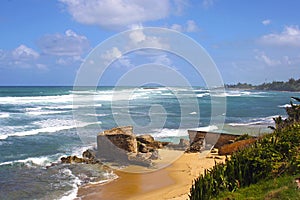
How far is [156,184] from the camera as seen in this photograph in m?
13.8

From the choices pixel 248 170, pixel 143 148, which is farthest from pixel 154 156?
pixel 248 170

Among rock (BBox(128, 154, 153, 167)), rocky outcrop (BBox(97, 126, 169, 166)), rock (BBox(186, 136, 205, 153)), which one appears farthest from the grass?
rock (BBox(186, 136, 205, 153))

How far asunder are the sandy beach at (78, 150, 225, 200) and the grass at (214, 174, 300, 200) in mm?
3811

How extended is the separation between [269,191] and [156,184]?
7.04 metres

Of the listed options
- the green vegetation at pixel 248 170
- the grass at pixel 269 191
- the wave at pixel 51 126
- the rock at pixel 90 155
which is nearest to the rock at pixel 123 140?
the rock at pixel 90 155

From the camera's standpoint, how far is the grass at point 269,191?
6867mm

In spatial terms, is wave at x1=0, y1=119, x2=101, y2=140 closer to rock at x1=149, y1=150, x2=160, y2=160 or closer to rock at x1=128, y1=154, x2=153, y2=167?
rock at x1=128, y1=154, x2=153, y2=167

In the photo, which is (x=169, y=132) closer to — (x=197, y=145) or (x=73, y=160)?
(x=197, y=145)

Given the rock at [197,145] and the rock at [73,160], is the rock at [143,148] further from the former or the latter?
the rock at [73,160]

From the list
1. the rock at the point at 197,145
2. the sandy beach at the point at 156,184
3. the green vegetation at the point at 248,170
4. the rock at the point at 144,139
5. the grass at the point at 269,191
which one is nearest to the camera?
the grass at the point at 269,191

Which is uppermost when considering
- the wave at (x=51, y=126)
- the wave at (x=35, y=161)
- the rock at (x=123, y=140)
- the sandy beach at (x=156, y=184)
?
the rock at (x=123, y=140)

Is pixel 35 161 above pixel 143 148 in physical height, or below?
below

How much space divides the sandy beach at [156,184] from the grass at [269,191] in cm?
Answer: 381

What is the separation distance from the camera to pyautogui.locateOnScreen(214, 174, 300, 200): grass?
6867mm
